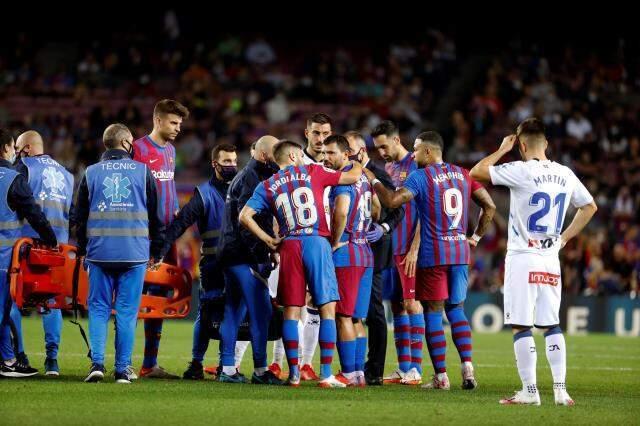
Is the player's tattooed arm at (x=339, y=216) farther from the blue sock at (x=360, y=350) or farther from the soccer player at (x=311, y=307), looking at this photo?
the blue sock at (x=360, y=350)

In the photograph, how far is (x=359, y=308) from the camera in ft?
35.9

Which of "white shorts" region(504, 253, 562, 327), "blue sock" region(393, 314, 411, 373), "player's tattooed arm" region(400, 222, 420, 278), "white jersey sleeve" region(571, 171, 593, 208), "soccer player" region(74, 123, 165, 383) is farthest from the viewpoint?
"blue sock" region(393, 314, 411, 373)

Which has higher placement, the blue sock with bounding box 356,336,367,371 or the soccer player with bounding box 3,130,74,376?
the soccer player with bounding box 3,130,74,376

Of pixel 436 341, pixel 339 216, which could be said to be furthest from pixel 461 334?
pixel 339 216

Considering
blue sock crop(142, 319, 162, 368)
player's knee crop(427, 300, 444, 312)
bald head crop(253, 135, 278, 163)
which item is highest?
bald head crop(253, 135, 278, 163)

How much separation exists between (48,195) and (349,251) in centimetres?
298

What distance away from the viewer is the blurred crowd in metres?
25.9

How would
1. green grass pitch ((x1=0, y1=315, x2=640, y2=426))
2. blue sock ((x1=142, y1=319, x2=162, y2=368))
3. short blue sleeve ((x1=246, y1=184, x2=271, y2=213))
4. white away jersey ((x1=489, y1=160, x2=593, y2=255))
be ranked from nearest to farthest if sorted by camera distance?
green grass pitch ((x1=0, y1=315, x2=640, y2=426)) < white away jersey ((x1=489, y1=160, x2=593, y2=255)) < short blue sleeve ((x1=246, y1=184, x2=271, y2=213)) < blue sock ((x1=142, y1=319, x2=162, y2=368))

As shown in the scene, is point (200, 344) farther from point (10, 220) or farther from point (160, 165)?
point (10, 220)

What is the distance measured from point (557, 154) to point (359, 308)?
16.1 m

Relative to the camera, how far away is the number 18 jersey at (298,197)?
10.4 metres

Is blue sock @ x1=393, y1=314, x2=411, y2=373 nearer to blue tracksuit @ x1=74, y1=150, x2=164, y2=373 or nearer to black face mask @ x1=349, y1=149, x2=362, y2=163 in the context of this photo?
black face mask @ x1=349, y1=149, x2=362, y2=163

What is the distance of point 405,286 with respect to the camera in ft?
38.2

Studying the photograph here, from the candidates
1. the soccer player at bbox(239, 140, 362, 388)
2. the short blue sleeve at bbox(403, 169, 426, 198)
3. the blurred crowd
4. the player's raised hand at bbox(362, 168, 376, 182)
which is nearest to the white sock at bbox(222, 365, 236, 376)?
the soccer player at bbox(239, 140, 362, 388)
